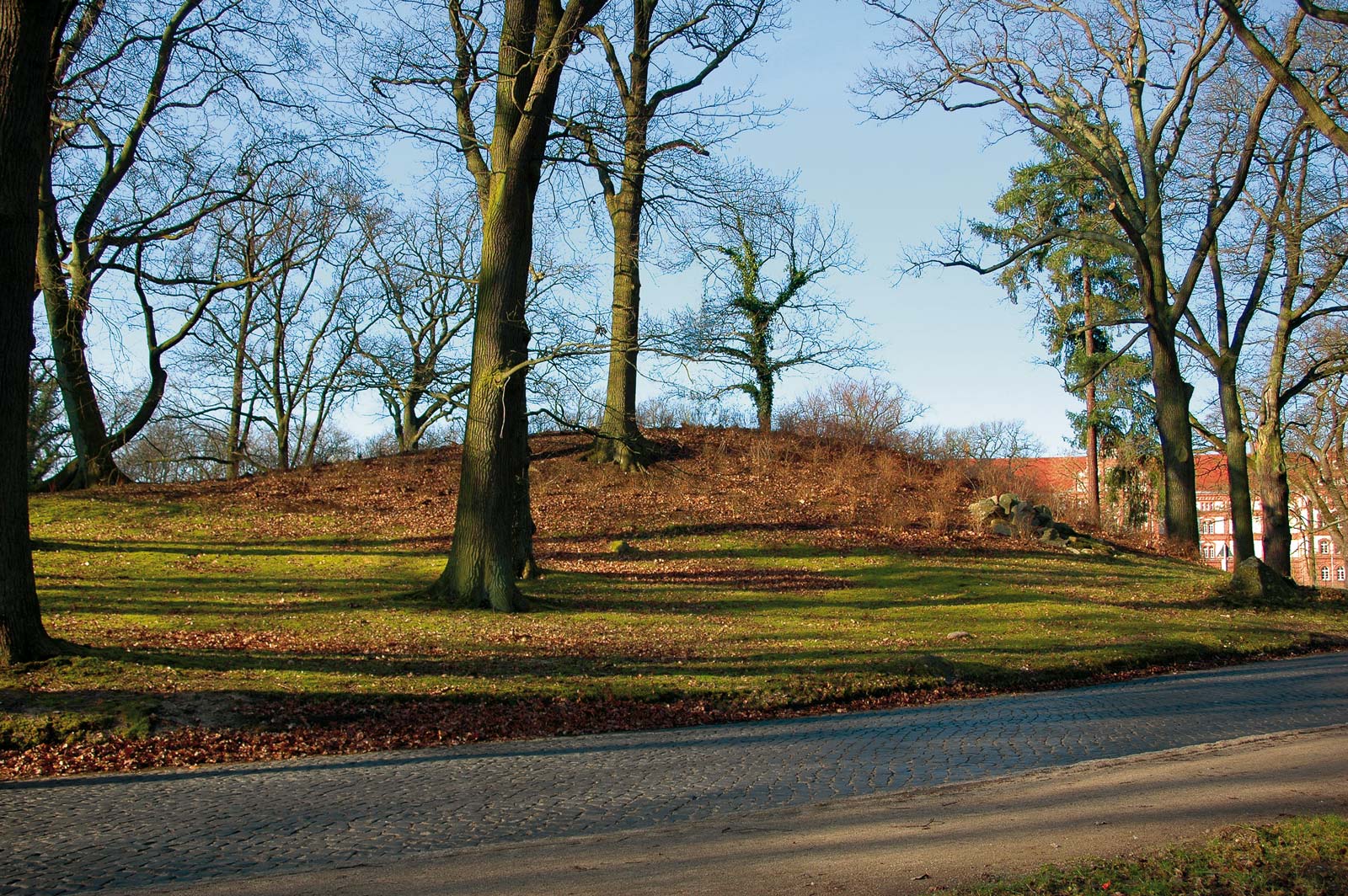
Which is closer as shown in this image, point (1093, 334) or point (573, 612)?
point (573, 612)

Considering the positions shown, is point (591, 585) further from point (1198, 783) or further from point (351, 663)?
point (1198, 783)

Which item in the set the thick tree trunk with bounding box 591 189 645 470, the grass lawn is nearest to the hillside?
the thick tree trunk with bounding box 591 189 645 470

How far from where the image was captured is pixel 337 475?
2839 cm

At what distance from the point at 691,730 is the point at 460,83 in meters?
12.2

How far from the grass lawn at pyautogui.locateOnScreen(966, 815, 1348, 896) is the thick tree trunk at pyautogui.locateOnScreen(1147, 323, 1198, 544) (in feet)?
80.1

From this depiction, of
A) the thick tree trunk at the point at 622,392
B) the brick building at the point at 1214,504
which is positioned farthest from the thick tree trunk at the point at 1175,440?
the thick tree trunk at the point at 622,392

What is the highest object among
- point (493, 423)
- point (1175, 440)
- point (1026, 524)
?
point (1175, 440)

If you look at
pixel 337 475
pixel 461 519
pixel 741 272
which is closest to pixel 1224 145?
pixel 741 272

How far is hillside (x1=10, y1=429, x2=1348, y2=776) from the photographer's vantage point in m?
10.1

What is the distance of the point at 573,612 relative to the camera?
54.6 ft

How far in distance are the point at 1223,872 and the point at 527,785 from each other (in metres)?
4.90

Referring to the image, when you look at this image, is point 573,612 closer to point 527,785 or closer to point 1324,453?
point 527,785

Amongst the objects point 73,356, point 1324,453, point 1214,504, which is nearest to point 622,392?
point 73,356

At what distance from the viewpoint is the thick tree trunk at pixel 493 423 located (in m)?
16.4
